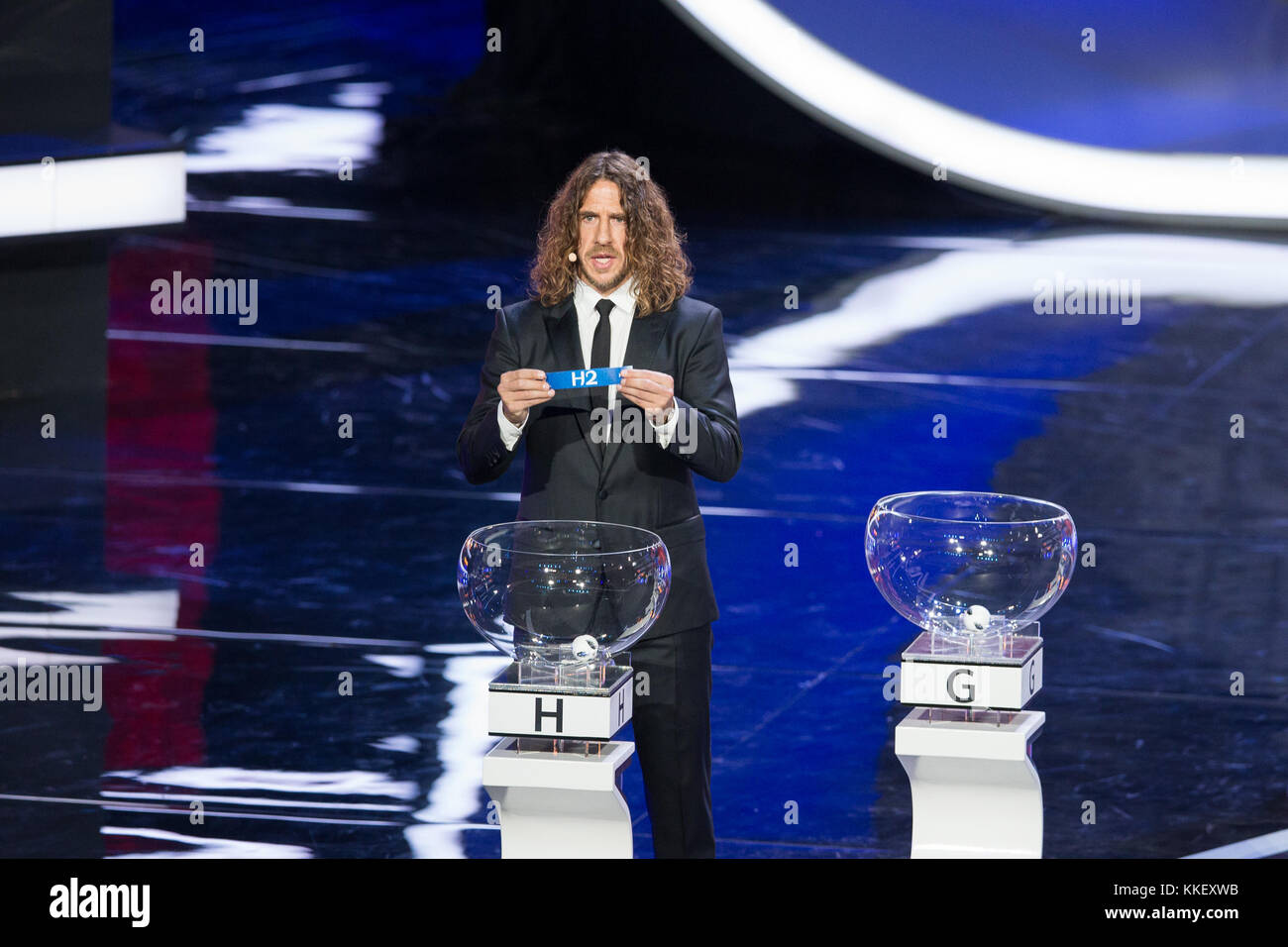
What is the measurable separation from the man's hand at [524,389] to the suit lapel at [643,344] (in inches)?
9.0

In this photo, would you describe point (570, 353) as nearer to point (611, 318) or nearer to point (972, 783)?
point (611, 318)

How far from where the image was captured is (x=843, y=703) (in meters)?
4.17

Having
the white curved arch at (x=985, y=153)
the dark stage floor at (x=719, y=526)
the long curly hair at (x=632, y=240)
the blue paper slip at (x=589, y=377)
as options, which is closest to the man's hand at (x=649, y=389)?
the blue paper slip at (x=589, y=377)

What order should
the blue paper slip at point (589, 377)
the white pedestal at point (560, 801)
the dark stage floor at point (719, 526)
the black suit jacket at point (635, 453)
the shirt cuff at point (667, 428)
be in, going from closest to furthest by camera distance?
the white pedestal at point (560, 801) → the blue paper slip at point (589, 377) → the shirt cuff at point (667, 428) → the black suit jacket at point (635, 453) → the dark stage floor at point (719, 526)

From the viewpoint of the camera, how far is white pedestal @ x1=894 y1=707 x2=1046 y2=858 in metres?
2.04

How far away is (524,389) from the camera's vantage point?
2396mm

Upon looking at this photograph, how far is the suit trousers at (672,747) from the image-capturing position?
253 cm

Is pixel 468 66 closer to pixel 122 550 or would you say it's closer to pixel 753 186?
pixel 753 186

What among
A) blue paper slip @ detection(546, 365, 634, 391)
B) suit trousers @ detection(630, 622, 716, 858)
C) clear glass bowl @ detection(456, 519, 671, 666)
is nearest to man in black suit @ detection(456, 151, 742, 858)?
suit trousers @ detection(630, 622, 716, 858)

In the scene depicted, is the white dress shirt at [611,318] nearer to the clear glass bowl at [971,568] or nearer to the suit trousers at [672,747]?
the suit trousers at [672,747]

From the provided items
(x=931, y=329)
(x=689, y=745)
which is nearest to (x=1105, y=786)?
(x=689, y=745)

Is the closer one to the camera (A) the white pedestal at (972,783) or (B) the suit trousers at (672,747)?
(A) the white pedestal at (972,783)
